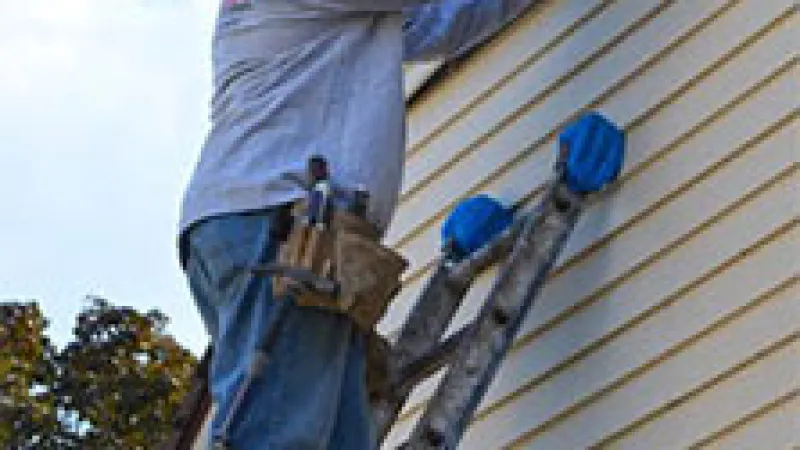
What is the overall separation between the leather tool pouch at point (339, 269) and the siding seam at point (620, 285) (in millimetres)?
767

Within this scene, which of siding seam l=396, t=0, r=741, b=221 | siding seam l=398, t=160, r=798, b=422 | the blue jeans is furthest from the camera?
siding seam l=396, t=0, r=741, b=221

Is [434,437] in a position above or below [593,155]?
below

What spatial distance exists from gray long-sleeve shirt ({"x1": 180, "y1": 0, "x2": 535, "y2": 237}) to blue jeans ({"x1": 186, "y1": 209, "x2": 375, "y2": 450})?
8 centimetres

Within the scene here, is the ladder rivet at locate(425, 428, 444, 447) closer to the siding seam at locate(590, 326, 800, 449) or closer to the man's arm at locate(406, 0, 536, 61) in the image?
the siding seam at locate(590, 326, 800, 449)

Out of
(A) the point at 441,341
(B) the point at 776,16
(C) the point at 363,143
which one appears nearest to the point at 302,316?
(C) the point at 363,143

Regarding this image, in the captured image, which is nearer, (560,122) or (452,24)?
(560,122)

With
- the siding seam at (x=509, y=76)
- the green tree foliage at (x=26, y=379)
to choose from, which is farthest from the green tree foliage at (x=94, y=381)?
the siding seam at (x=509, y=76)

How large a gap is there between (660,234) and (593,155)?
0.31 metres

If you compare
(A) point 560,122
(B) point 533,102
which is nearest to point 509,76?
(B) point 533,102

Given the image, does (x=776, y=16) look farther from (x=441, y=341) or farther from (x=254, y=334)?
(x=254, y=334)

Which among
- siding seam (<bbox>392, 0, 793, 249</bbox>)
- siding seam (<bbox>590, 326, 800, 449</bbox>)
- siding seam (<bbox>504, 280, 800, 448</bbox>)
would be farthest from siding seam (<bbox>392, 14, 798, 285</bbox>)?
siding seam (<bbox>590, 326, 800, 449</bbox>)

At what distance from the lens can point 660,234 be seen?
490 cm

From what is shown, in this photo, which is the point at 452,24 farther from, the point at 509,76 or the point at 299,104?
the point at 299,104

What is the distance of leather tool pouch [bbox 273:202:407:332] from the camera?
13.9ft
